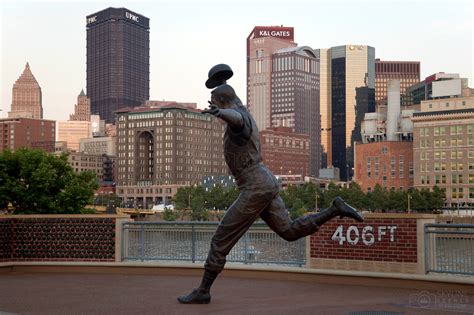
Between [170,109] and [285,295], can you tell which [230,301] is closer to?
[285,295]

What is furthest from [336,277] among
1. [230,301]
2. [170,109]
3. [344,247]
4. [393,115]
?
[170,109]

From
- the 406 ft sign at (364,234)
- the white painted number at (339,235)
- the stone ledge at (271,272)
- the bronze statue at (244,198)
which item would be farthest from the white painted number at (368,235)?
the bronze statue at (244,198)

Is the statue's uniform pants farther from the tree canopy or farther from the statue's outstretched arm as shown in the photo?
the tree canopy

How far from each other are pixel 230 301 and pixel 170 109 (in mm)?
157939

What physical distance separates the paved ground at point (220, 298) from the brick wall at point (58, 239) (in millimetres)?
1500

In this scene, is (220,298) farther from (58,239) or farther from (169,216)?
(169,216)

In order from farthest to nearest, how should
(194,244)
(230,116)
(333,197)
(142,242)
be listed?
(333,197), (142,242), (194,244), (230,116)

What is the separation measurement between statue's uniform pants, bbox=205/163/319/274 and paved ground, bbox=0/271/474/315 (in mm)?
789

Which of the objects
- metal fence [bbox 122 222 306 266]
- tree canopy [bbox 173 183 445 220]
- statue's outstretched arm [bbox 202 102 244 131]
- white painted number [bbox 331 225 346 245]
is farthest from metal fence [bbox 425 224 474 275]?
tree canopy [bbox 173 183 445 220]

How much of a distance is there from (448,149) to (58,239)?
A: 110536 mm

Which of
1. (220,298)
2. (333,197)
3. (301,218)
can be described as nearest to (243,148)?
(301,218)

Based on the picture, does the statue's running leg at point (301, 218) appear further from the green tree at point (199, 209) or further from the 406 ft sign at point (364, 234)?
the green tree at point (199, 209)

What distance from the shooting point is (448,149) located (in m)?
118

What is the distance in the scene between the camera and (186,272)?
1395 cm
